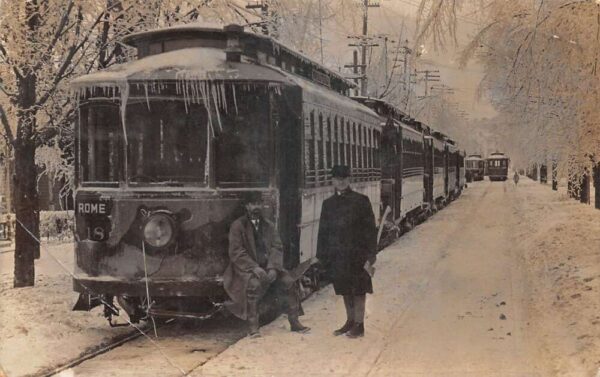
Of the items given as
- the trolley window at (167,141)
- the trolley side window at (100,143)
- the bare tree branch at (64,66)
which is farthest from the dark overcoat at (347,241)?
the bare tree branch at (64,66)

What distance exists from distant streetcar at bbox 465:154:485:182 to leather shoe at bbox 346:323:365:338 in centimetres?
7382

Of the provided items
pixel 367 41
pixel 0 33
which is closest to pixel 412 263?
pixel 367 41

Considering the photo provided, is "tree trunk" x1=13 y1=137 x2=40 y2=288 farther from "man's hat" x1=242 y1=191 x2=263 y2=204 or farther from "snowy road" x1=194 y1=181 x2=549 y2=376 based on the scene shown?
"snowy road" x1=194 y1=181 x2=549 y2=376

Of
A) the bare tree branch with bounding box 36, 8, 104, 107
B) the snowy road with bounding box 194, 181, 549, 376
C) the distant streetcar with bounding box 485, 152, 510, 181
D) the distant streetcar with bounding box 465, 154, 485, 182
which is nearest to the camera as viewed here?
the snowy road with bounding box 194, 181, 549, 376

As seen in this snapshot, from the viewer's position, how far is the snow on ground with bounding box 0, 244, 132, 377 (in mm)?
7461

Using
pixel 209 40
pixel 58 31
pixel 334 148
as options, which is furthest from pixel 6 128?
pixel 334 148

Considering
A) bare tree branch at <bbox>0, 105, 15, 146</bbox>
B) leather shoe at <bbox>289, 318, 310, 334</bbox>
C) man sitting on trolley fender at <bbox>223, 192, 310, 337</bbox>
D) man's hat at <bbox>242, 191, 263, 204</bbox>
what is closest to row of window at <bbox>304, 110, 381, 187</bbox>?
man's hat at <bbox>242, 191, 263, 204</bbox>

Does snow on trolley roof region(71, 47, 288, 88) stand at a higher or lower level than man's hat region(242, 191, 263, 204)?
higher

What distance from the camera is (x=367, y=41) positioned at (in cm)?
1245

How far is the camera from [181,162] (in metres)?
8.17

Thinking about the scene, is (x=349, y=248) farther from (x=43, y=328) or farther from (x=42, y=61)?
(x=42, y=61)

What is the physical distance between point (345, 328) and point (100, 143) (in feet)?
11.1

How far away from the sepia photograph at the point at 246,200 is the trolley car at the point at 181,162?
0.07 feet

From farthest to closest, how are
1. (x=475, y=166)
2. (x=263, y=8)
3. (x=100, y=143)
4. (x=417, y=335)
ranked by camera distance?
(x=475, y=166) < (x=263, y=8) < (x=100, y=143) < (x=417, y=335)
